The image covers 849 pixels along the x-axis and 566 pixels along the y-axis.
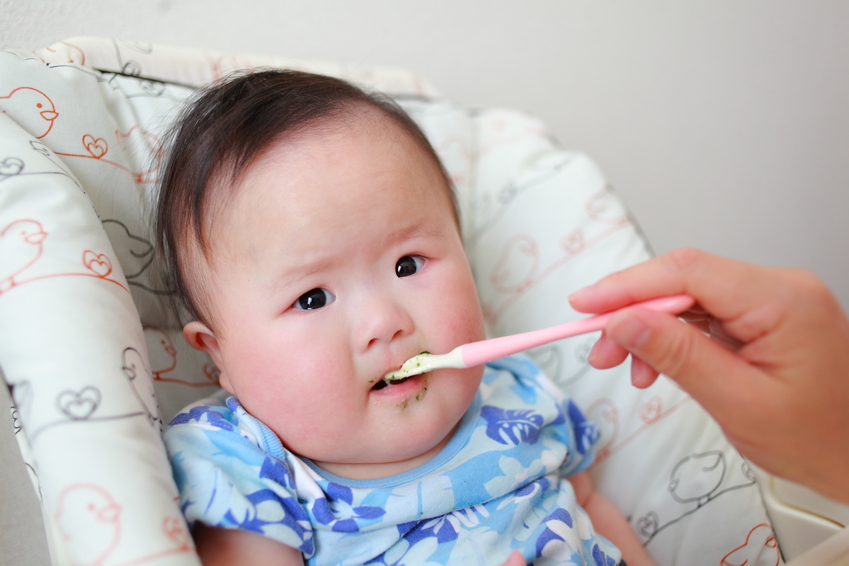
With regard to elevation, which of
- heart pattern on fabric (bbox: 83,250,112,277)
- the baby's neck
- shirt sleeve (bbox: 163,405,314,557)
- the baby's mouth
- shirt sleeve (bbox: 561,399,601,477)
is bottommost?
shirt sleeve (bbox: 561,399,601,477)

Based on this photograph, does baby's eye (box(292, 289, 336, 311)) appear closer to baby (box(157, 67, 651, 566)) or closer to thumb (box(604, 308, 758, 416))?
baby (box(157, 67, 651, 566))

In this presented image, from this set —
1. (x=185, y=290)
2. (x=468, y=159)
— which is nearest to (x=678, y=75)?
(x=468, y=159)

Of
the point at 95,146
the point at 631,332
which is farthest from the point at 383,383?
the point at 95,146

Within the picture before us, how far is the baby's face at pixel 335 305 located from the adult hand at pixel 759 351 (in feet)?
0.77

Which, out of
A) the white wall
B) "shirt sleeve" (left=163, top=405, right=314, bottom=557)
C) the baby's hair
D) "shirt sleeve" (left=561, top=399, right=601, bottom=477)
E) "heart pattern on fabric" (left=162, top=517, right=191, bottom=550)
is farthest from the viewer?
the white wall

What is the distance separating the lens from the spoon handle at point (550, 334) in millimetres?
574

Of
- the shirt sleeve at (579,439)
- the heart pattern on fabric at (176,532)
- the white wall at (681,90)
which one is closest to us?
the heart pattern on fabric at (176,532)

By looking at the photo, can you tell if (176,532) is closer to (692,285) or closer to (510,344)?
(510,344)

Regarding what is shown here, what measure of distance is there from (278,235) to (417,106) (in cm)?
66

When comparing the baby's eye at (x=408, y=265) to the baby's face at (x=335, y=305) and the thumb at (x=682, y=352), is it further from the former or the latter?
the thumb at (x=682, y=352)

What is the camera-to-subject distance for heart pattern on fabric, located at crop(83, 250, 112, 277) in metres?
0.67

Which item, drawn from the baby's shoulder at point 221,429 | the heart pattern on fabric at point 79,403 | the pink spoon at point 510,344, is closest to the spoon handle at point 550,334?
the pink spoon at point 510,344

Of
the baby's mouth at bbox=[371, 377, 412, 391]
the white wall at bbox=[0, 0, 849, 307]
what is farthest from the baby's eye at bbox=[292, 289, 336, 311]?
the white wall at bbox=[0, 0, 849, 307]

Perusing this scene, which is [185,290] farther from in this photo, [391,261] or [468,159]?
[468,159]
